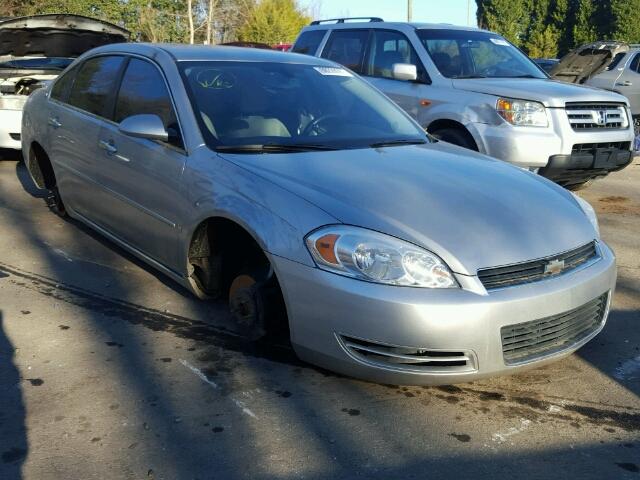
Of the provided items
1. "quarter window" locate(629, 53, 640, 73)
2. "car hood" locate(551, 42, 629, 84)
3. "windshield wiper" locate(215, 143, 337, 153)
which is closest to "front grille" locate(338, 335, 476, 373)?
"windshield wiper" locate(215, 143, 337, 153)

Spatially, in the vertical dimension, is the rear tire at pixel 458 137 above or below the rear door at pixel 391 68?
below

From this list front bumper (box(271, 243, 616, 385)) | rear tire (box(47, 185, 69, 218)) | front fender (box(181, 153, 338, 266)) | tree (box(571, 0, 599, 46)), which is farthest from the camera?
tree (box(571, 0, 599, 46))

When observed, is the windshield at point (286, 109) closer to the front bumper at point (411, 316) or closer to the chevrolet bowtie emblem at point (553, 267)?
the front bumper at point (411, 316)

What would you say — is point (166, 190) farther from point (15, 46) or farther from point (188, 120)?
point (15, 46)

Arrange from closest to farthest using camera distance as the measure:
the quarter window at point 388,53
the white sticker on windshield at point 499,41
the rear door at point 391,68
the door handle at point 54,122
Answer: the door handle at point 54,122, the rear door at point 391,68, the quarter window at point 388,53, the white sticker on windshield at point 499,41

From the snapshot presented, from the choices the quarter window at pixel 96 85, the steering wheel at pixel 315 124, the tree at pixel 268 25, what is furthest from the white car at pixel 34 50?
the tree at pixel 268 25

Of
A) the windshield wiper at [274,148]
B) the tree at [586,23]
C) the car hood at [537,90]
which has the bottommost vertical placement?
the tree at [586,23]

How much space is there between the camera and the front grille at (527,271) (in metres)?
2.98

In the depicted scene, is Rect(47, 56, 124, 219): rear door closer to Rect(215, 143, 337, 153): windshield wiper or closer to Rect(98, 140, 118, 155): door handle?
Rect(98, 140, 118, 155): door handle

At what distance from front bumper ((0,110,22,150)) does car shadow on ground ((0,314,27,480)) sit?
5249 mm

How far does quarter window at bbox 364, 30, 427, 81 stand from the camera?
7426 millimetres

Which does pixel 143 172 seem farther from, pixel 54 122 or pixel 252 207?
pixel 54 122

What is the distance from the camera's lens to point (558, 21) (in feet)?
166

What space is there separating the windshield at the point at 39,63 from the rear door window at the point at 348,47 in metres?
3.32
